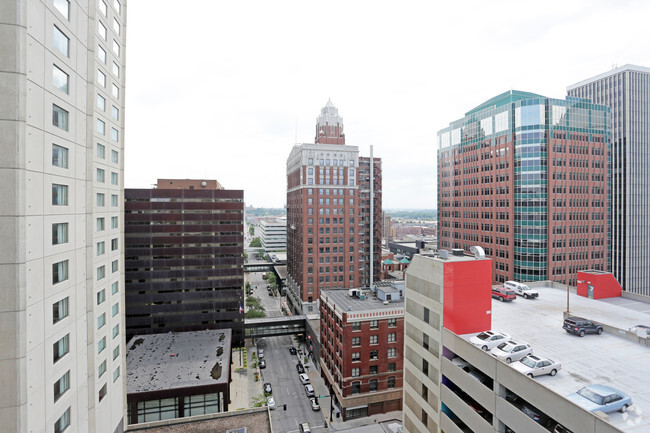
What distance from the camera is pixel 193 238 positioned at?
83688mm

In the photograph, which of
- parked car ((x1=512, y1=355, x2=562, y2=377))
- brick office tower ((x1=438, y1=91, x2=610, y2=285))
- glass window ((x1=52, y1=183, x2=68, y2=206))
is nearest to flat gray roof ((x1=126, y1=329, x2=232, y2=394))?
glass window ((x1=52, y1=183, x2=68, y2=206))

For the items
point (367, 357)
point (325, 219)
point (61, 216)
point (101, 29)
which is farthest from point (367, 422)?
point (101, 29)

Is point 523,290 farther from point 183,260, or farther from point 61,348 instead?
point 183,260

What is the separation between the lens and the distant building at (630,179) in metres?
110

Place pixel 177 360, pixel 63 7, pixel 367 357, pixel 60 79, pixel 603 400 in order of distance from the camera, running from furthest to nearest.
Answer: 1. pixel 177 360
2. pixel 367 357
3. pixel 63 7
4. pixel 60 79
5. pixel 603 400

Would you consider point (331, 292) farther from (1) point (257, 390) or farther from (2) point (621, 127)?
(2) point (621, 127)

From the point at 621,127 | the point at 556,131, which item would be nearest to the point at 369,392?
the point at 556,131

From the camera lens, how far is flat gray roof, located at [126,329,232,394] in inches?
2091

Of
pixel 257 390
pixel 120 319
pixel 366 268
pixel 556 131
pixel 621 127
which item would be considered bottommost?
pixel 257 390

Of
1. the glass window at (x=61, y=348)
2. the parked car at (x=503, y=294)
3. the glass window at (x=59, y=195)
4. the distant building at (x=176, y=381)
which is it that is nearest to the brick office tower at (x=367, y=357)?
the parked car at (x=503, y=294)

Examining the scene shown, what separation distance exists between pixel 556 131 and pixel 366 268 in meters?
70.5

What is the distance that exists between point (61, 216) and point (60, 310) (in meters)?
6.06

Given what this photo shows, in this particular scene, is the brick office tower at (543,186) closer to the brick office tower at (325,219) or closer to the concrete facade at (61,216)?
the brick office tower at (325,219)

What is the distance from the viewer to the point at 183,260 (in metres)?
83.0
